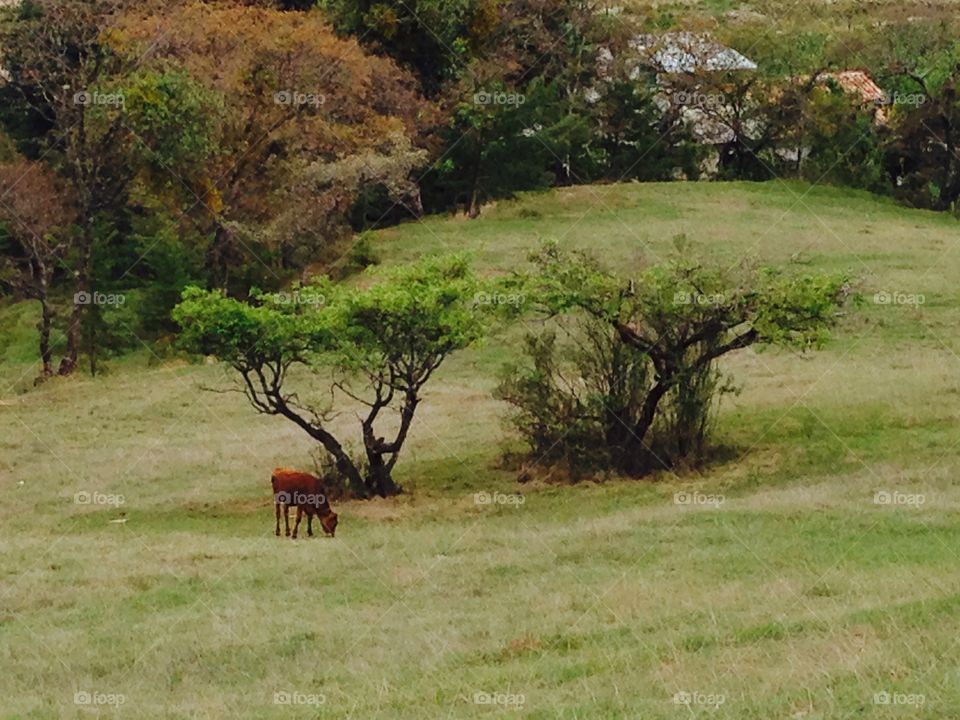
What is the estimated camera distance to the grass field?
354 inches

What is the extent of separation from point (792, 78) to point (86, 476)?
37.5m

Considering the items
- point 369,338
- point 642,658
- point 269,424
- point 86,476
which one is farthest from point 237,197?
point 642,658

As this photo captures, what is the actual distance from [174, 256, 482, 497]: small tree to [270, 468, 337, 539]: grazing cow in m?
2.23

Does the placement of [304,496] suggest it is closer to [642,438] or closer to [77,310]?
[642,438]

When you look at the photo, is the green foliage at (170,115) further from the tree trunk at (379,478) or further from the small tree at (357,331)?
the tree trunk at (379,478)

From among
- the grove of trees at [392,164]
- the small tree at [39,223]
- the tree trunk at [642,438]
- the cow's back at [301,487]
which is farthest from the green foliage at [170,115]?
the cow's back at [301,487]

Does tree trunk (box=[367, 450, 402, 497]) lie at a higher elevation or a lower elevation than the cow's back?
lower

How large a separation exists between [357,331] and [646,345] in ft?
15.7

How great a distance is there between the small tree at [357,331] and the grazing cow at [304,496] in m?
2.23

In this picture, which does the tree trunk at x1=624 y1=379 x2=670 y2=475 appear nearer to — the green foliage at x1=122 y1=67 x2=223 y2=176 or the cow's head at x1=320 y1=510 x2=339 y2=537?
the cow's head at x1=320 y1=510 x2=339 y2=537

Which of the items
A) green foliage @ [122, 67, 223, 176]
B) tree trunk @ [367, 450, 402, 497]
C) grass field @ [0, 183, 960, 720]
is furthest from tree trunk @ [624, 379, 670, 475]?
green foliage @ [122, 67, 223, 176]

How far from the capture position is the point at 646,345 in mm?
22281

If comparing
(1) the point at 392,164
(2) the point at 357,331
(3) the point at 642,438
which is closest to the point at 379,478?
(2) the point at 357,331

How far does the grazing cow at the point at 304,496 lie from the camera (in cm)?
1892
